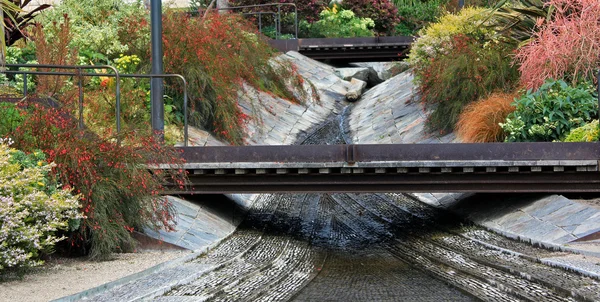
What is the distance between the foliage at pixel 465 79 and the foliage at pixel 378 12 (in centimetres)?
1736

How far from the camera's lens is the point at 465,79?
711 inches

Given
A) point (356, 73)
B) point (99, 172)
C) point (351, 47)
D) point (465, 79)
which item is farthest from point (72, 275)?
point (351, 47)

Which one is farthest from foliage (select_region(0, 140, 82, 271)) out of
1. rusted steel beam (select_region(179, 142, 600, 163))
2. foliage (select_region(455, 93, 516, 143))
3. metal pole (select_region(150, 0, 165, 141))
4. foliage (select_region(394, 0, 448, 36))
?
foliage (select_region(394, 0, 448, 36))

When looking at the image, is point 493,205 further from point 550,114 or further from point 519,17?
point 519,17

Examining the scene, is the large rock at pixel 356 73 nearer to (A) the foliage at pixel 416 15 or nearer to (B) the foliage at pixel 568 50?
(A) the foliage at pixel 416 15

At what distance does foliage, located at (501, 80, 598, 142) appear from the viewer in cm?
1488

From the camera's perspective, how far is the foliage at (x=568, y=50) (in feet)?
50.9

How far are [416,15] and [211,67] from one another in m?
22.5

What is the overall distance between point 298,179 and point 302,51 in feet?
62.5

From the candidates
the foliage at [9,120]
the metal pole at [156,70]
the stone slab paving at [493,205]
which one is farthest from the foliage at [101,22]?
the foliage at [9,120]

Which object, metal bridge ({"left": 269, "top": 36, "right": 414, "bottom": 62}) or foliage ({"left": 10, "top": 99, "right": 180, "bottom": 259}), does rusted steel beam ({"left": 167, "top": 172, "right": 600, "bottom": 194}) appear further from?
metal bridge ({"left": 269, "top": 36, "right": 414, "bottom": 62})

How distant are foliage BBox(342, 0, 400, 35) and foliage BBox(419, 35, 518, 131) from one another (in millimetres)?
17365

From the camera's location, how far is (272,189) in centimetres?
Answer: 1303

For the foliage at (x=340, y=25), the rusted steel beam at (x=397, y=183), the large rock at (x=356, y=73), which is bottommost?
the large rock at (x=356, y=73)
